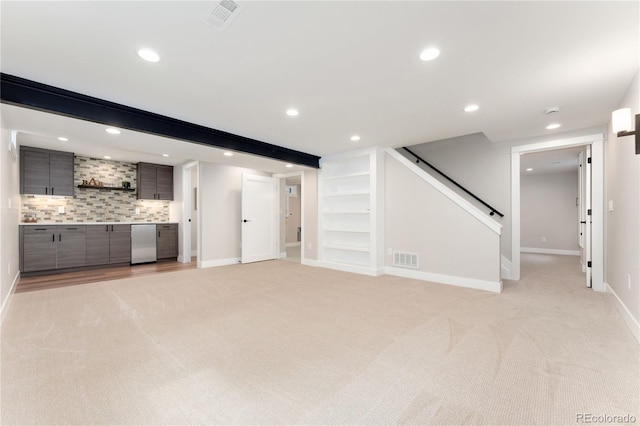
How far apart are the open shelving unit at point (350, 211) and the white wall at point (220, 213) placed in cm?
207

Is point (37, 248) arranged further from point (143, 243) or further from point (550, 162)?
point (550, 162)

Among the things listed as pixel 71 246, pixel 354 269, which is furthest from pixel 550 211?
pixel 71 246

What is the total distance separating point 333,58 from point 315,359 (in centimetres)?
232

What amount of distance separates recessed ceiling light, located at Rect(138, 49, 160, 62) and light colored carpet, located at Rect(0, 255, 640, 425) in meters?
2.30

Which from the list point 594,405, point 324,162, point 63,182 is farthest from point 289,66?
point 63,182

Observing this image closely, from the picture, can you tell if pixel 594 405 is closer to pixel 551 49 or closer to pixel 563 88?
pixel 551 49

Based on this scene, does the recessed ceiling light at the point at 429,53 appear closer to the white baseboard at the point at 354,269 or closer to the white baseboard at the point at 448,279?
the white baseboard at the point at 448,279

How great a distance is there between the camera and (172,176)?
6.98m

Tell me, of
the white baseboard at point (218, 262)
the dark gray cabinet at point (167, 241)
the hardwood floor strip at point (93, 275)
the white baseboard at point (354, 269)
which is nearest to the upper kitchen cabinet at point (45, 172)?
the hardwood floor strip at point (93, 275)

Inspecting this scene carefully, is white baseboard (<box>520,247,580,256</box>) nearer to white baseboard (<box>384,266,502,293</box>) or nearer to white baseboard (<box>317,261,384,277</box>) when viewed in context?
white baseboard (<box>384,266,502,293</box>)

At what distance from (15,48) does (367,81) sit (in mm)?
2727

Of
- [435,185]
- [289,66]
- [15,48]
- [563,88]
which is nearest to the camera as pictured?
[15,48]

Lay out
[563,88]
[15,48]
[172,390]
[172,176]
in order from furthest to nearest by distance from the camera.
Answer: [172,176], [563,88], [15,48], [172,390]

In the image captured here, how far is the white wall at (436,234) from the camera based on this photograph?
402cm
